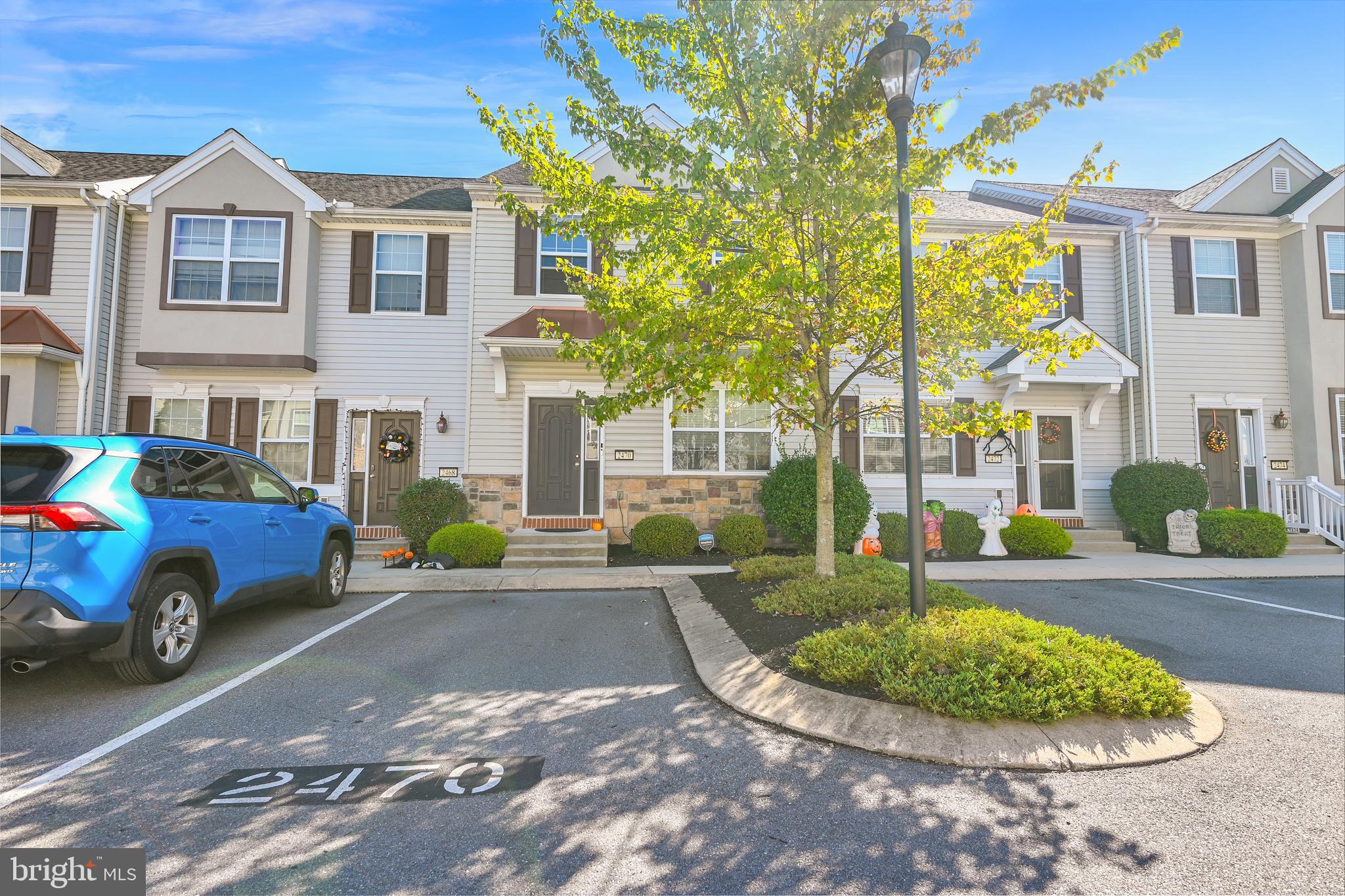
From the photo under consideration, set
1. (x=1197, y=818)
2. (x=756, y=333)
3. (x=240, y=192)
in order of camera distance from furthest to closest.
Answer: (x=240, y=192), (x=756, y=333), (x=1197, y=818)

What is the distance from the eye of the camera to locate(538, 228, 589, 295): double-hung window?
12.2 metres

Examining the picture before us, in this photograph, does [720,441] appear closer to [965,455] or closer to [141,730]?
[965,455]

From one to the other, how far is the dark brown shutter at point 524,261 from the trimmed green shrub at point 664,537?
15.9 ft

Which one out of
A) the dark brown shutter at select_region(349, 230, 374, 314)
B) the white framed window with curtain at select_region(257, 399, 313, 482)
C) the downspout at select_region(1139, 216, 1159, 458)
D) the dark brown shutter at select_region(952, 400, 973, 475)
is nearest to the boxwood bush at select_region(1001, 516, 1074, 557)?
the dark brown shutter at select_region(952, 400, 973, 475)

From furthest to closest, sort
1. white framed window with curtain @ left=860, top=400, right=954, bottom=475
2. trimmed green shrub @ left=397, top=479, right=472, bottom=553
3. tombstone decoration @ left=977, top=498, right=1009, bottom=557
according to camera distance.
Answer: white framed window with curtain @ left=860, top=400, right=954, bottom=475 < tombstone decoration @ left=977, top=498, right=1009, bottom=557 < trimmed green shrub @ left=397, top=479, right=472, bottom=553

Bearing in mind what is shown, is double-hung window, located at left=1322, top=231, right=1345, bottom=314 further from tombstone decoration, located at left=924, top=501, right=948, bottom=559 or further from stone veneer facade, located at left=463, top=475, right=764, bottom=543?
stone veneer facade, located at left=463, top=475, right=764, bottom=543

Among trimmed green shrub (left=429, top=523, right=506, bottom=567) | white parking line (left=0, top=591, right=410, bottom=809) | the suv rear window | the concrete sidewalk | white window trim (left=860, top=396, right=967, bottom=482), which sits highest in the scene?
white window trim (left=860, top=396, right=967, bottom=482)

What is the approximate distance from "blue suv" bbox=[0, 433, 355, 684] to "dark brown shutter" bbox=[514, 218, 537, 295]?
705 centimetres

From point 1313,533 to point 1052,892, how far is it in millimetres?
14349

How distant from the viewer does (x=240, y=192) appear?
11.6 meters

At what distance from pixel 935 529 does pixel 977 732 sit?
336 inches

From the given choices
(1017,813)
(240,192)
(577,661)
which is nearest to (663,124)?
(240,192)

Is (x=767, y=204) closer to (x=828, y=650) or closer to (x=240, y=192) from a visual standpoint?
(x=828, y=650)

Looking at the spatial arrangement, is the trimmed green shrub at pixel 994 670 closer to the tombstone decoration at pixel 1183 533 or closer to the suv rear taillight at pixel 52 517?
the suv rear taillight at pixel 52 517
